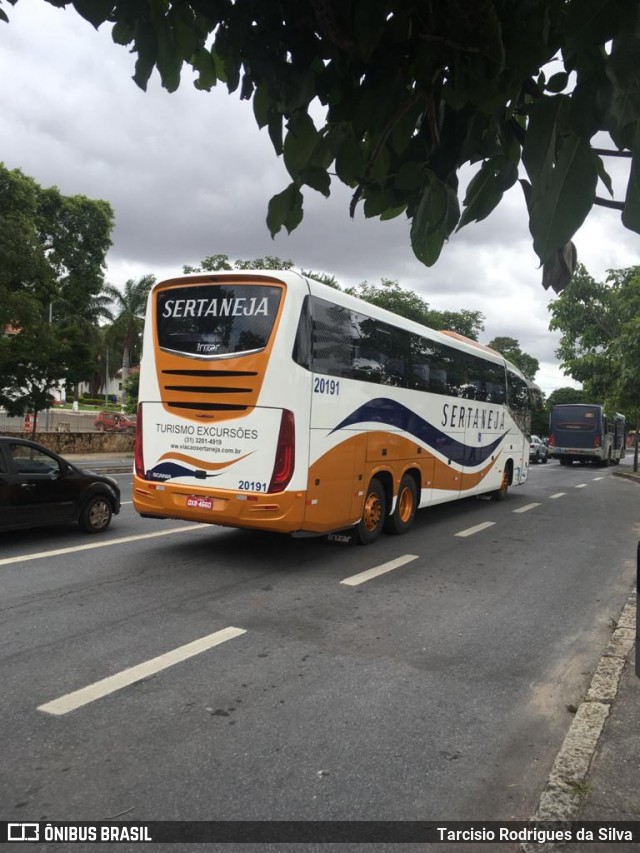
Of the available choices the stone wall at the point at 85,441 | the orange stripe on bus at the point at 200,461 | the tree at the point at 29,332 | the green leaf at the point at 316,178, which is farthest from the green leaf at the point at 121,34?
the stone wall at the point at 85,441

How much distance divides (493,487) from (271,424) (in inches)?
336

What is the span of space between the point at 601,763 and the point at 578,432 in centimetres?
3451

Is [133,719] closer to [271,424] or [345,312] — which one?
[271,424]

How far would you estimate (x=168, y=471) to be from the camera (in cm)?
777

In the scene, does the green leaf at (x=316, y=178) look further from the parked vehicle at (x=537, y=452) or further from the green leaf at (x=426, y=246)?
the parked vehicle at (x=537, y=452)

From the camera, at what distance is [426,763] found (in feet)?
11.0

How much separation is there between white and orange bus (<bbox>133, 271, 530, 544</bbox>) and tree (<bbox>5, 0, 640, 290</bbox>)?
4864 mm

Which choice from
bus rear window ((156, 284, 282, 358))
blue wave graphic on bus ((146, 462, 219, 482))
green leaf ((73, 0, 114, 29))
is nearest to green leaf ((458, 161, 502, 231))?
green leaf ((73, 0, 114, 29))

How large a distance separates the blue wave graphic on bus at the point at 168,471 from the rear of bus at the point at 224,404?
0.01 meters

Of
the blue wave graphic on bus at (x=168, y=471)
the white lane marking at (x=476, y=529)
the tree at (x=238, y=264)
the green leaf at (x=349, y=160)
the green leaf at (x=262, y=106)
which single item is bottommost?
the white lane marking at (x=476, y=529)

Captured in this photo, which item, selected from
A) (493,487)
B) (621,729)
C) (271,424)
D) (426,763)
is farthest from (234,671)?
(493,487)

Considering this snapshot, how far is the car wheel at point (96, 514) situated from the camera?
29.7 feet

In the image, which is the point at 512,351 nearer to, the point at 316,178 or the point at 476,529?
the point at 476,529

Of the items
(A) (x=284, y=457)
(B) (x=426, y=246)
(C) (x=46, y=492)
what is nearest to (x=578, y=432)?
(A) (x=284, y=457)
